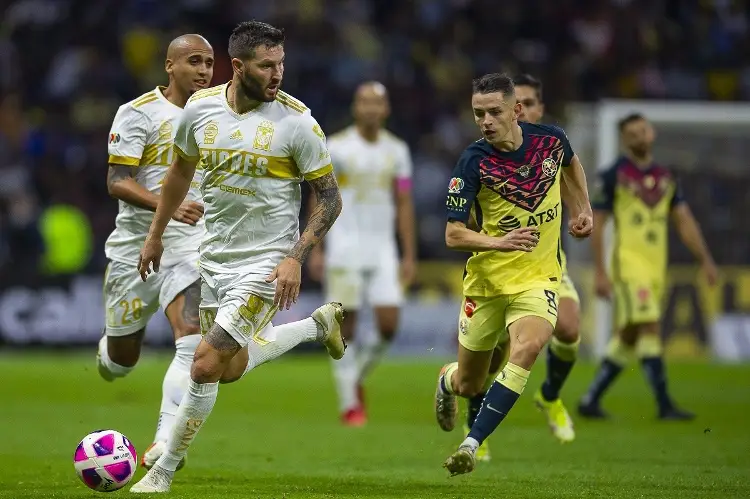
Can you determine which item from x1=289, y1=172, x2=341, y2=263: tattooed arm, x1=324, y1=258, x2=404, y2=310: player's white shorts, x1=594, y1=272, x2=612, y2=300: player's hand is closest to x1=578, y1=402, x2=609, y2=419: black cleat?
x1=594, y1=272, x2=612, y2=300: player's hand

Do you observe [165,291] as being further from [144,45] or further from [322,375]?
[144,45]

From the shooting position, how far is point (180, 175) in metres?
7.76

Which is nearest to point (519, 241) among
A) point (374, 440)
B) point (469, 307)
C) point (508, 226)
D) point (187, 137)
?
point (508, 226)

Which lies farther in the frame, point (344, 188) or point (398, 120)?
point (398, 120)

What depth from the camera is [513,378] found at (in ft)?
25.9

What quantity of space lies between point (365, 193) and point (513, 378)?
5578mm

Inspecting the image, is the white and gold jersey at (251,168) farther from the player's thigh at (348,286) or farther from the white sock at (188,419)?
the player's thigh at (348,286)

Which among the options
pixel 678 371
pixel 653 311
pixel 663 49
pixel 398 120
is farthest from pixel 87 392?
pixel 663 49

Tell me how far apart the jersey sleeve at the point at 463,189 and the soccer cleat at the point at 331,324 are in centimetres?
108

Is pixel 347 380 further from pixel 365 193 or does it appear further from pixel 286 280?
pixel 286 280

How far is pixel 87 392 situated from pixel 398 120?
917 centimetres

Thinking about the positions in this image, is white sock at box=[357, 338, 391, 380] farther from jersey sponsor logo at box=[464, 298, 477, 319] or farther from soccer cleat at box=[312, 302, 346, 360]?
jersey sponsor logo at box=[464, 298, 477, 319]

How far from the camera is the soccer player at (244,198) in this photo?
7461 millimetres

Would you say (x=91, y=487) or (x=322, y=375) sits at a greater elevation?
(x=91, y=487)
